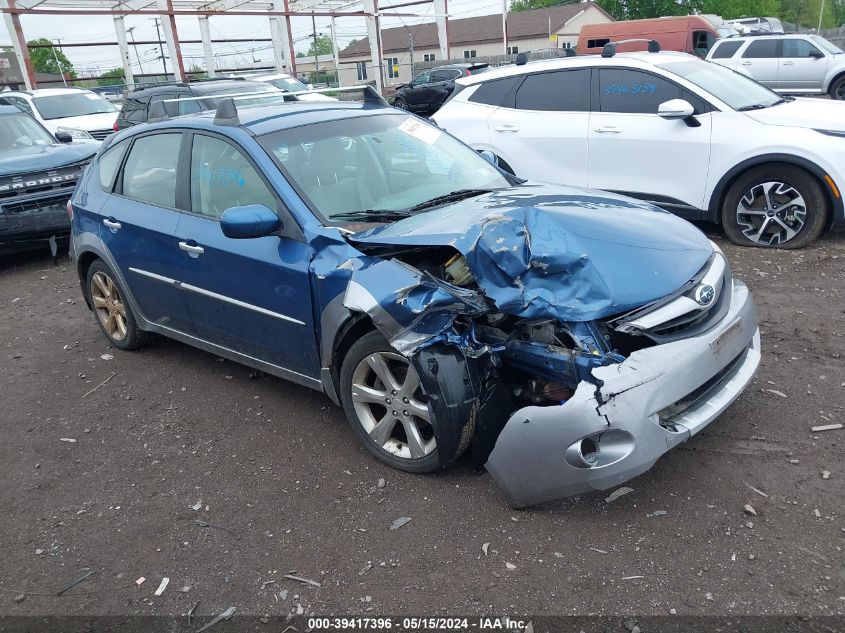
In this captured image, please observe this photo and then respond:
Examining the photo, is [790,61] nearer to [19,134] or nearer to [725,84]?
[725,84]

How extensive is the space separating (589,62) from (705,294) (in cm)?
473

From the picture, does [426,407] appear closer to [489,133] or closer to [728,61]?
[489,133]

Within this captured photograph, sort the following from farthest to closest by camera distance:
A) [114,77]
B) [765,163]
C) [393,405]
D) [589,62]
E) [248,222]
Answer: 1. [114,77]
2. [589,62]
3. [765,163]
4. [248,222]
5. [393,405]

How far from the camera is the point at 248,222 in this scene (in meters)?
3.50

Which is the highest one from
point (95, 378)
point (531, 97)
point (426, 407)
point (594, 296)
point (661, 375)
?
point (531, 97)

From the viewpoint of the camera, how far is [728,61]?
1806 centimetres

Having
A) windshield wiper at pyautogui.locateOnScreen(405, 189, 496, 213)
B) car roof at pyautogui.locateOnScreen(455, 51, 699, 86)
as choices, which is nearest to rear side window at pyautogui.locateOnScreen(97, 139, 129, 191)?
windshield wiper at pyautogui.locateOnScreen(405, 189, 496, 213)

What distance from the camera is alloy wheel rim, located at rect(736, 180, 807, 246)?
240 inches

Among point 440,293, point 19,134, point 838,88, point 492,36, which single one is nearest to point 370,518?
point 440,293

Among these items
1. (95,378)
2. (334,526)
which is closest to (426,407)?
(334,526)

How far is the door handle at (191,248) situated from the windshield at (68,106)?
42.8ft

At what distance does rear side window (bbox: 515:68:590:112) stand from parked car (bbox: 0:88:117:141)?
34.2ft

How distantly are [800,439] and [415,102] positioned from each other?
765 inches

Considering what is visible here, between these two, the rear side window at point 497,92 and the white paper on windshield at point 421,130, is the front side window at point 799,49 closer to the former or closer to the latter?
the rear side window at point 497,92
